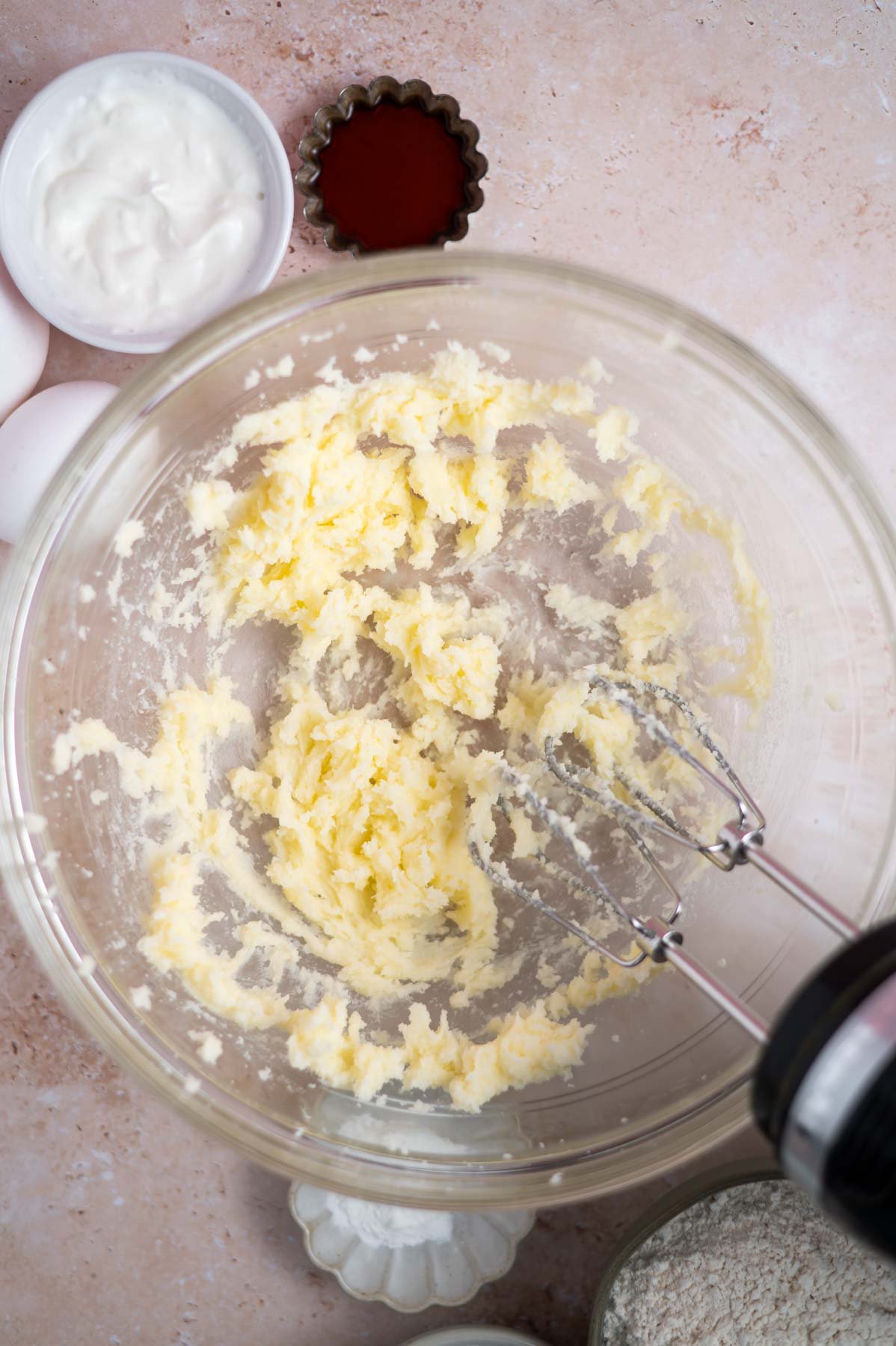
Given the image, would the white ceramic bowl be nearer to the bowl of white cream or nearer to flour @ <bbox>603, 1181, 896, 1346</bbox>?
flour @ <bbox>603, 1181, 896, 1346</bbox>

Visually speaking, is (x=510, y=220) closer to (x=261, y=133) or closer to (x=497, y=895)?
(x=261, y=133)

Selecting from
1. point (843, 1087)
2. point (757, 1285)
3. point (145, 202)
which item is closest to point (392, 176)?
point (145, 202)

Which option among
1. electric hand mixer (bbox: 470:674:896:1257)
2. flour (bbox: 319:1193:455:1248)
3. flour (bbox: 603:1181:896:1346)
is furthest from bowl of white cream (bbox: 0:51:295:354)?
flour (bbox: 603:1181:896:1346)

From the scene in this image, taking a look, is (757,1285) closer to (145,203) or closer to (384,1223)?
(384,1223)

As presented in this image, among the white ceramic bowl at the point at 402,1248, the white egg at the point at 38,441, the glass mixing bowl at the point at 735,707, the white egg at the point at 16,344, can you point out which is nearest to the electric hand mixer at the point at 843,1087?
the glass mixing bowl at the point at 735,707

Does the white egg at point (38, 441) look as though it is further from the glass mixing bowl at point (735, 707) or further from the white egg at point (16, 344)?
the glass mixing bowl at point (735, 707)

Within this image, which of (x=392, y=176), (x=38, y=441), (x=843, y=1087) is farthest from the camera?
(x=392, y=176)
